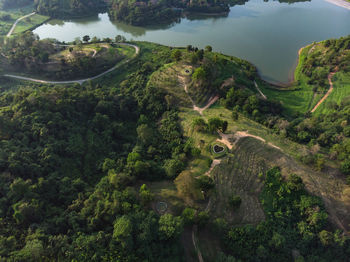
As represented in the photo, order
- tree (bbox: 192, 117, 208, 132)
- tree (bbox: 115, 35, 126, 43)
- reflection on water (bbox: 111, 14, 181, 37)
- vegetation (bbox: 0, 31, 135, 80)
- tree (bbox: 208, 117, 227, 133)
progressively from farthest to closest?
reflection on water (bbox: 111, 14, 181, 37) → tree (bbox: 115, 35, 126, 43) → vegetation (bbox: 0, 31, 135, 80) → tree (bbox: 192, 117, 208, 132) → tree (bbox: 208, 117, 227, 133)

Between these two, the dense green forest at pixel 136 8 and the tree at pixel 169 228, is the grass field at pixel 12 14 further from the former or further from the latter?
the tree at pixel 169 228

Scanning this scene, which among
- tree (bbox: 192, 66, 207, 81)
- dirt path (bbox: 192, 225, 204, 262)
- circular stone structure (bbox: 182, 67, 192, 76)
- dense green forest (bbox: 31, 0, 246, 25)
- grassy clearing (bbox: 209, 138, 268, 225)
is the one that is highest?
dense green forest (bbox: 31, 0, 246, 25)

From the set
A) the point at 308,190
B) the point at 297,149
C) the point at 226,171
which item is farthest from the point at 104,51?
the point at 308,190

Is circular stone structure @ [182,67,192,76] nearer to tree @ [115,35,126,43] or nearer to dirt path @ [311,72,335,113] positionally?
dirt path @ [311,72,335,113]

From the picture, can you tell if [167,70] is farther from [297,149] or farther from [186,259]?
[186,259]

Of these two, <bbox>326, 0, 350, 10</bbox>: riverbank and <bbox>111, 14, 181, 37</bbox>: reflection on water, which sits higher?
<bbox>326, 0, 350, 10</bbox>: riverbank

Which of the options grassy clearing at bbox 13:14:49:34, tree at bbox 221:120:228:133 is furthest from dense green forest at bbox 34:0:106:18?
tree at bbox 221:120:228:133

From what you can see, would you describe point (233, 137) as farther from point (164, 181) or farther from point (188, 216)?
point (188, 216)

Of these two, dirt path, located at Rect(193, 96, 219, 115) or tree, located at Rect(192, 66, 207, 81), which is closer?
dirt path, located at Rect(193, 96, 219, 115)
